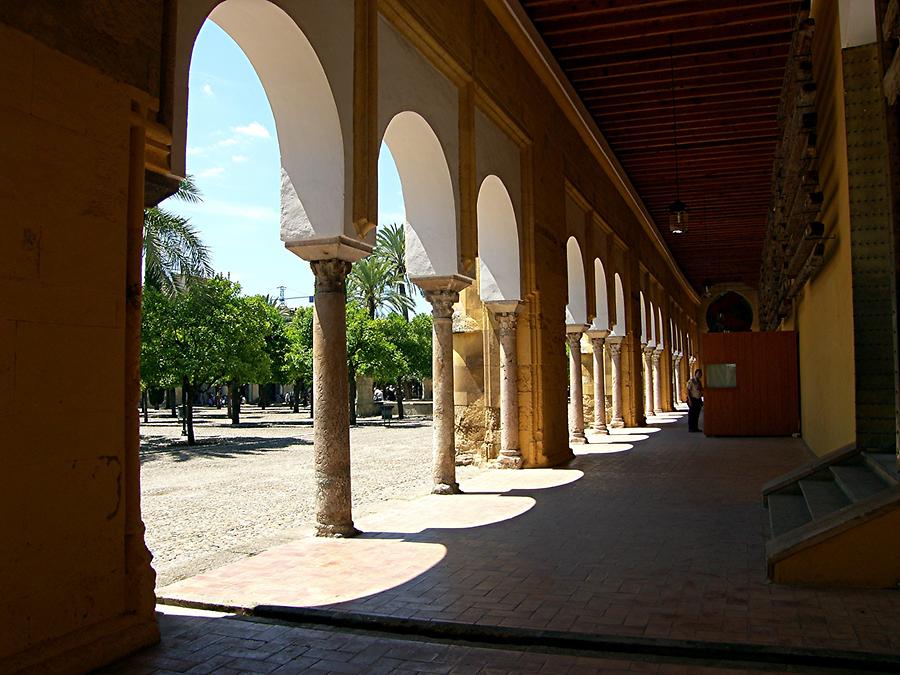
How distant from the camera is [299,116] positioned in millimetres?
6629

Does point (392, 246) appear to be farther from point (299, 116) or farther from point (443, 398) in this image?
point (299, 116)

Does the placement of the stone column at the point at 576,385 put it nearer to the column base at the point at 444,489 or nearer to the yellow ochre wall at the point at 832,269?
the yellow ochre wall at the point at 832,269

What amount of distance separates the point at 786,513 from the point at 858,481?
71cm

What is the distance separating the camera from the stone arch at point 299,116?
239 inches

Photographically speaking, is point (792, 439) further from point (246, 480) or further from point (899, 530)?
point (899, 530)

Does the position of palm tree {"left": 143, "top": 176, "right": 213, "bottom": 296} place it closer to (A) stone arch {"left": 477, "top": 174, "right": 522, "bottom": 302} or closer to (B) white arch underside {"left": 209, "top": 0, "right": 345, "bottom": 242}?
(A) stone arch {"left": 477, "top": 174, "right": 522, "bottom": 302}

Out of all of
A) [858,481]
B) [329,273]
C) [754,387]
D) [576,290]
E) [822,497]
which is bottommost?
[822,497]

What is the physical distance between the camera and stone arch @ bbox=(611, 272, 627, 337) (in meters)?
20.2

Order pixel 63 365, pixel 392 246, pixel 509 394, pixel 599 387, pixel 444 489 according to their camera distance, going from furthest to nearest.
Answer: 1. pixel 392 246
2. pixel 599 387
3. pixel 509 394
4. pixel 444 489
5. pixel 63 365

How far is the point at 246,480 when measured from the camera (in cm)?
1346

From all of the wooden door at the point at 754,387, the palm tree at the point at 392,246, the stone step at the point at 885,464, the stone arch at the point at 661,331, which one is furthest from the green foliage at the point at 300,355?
the stone step at the point at 885,464

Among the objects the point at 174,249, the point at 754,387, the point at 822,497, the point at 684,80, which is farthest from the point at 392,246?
the point at 822,497

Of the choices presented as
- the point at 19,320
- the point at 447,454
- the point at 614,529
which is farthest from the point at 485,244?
the point at 19,320

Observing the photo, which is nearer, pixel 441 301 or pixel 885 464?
pixel 885 464
